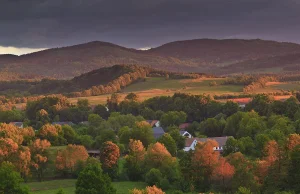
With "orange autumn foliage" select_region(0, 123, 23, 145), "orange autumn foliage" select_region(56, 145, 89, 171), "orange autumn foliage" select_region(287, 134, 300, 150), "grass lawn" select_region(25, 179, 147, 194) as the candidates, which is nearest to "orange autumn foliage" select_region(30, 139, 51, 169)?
"orange autumn foliage" select_region(56, 145, 89, 171)

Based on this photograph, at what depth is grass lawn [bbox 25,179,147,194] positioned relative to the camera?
59.8 m

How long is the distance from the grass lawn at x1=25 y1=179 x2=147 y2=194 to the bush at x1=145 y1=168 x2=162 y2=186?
→ 105cm

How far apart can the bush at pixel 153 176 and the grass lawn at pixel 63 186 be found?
1.05 metres

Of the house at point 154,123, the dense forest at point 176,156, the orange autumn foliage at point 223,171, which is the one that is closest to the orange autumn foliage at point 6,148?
the dense forest at point 176,156

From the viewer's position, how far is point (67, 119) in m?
135

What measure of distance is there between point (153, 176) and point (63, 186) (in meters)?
11.8

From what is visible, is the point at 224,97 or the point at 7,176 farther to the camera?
the point at 224,97

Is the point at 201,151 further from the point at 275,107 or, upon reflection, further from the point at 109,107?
the point at 109,107

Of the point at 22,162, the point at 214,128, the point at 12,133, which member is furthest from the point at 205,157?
the point at 214,128

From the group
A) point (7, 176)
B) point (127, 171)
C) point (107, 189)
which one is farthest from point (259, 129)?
point (7, 176)

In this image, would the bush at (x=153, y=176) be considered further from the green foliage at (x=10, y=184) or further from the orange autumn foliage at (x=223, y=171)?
the green foliage at (x=10, y=184)

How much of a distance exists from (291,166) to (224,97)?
104525 millimetres

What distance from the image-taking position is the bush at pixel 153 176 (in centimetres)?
6143

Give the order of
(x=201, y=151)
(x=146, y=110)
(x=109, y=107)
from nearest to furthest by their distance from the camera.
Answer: (x=201, y=151), (x=146, y=110), (x=109, y=107)
